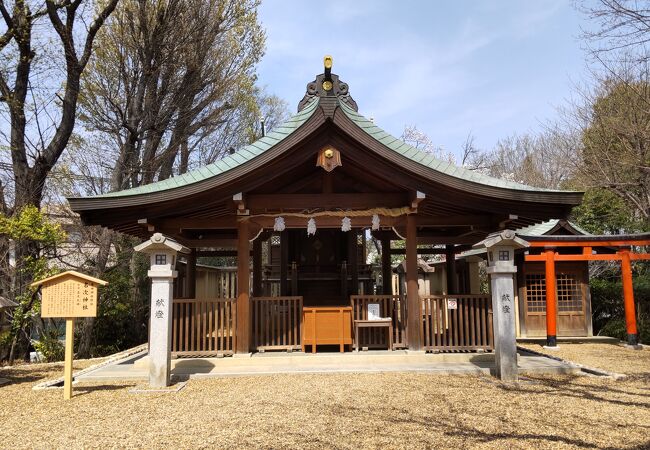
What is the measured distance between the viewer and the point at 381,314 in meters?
9.71

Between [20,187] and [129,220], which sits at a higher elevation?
[20,187]

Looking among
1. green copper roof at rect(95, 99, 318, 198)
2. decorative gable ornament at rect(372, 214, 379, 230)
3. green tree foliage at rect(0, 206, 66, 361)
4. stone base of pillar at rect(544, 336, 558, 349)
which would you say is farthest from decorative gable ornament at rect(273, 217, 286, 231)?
stone base of pillar at rect(544, 336, 558, 349)

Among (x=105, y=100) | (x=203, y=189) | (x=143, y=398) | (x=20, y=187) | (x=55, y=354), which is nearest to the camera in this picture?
(x=143, y=398)

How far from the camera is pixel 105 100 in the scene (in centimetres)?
1620

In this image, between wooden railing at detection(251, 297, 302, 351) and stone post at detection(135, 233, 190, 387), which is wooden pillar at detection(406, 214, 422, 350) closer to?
wooden railing at detection(251, 297, 302, 351)

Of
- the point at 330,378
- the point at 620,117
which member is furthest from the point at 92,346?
the point at 620,117

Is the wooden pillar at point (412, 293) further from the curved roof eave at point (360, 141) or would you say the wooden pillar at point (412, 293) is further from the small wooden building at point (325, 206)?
the curved roof eave at point (360, 141)

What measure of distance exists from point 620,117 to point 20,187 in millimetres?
20094

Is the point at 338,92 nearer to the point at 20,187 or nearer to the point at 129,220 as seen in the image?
the point at 129,220

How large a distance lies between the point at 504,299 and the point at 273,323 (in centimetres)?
449

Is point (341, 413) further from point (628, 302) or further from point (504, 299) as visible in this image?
point (628, 302)

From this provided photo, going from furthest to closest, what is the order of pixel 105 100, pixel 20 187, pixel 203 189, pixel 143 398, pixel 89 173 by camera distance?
pixel 89 173, pixel 105 100, pixel 20 187, pixel 203 189, pixel 143 398

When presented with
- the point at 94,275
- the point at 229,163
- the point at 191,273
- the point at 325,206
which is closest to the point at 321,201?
the point at 325,206

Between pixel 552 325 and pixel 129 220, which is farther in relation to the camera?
pixel 552 325
